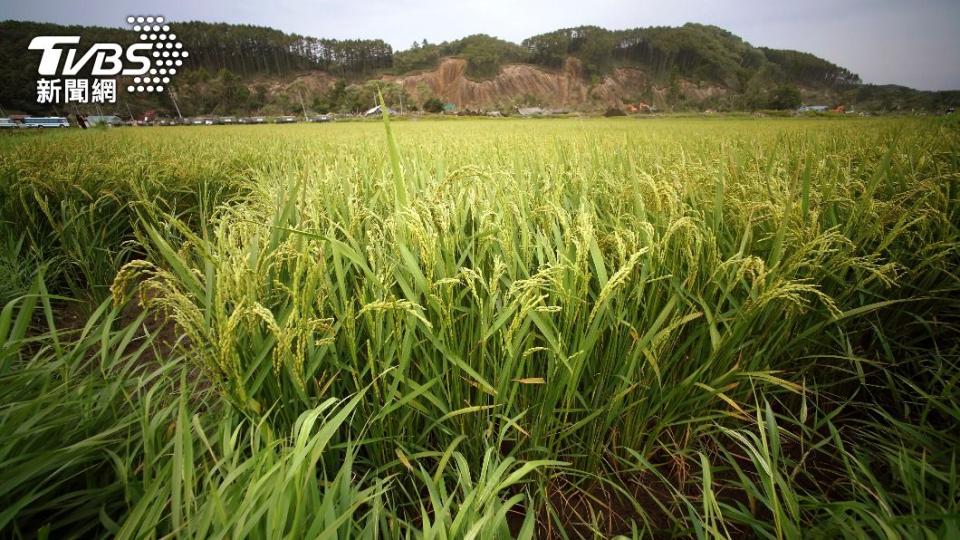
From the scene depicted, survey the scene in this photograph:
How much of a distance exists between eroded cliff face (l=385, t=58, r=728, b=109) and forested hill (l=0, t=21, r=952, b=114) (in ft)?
6.40

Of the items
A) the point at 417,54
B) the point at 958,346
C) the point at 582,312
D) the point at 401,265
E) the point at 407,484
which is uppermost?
the point at 417,54

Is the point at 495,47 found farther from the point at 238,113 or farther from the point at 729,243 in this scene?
the point at 729,243

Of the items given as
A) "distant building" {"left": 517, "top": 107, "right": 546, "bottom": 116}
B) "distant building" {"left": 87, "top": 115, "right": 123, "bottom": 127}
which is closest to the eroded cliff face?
"distant building" {"left": 517, "top": 107, "right": 546, "bottom": 116}

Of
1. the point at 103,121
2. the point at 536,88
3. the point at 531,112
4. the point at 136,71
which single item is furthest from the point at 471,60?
the point at 103,121

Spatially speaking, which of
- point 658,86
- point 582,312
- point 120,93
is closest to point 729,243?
point 582,312

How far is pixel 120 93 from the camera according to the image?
3123 inches

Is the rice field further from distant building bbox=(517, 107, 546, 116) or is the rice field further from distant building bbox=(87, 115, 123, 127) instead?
distant building bbox=(517, 107, 546, 116)

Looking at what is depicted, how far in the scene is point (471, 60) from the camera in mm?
99375

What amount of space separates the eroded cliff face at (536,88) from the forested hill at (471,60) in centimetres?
195

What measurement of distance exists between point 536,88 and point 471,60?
21076 millimetres

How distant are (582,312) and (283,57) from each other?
124 m

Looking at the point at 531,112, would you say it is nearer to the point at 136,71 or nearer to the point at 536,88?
the point at 536,88

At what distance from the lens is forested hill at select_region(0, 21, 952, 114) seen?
7706 centimetres

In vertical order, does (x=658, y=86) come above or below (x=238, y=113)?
above
